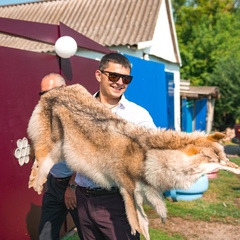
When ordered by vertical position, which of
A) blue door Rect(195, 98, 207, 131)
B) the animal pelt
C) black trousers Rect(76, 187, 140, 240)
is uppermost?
the animal pelt

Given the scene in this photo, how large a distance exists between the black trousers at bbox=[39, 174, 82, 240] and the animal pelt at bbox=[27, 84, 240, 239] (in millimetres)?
778

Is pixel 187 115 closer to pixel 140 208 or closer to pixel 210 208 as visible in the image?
pixel 210 208

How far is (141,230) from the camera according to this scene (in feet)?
6.78

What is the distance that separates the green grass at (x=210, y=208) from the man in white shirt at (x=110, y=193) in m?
2.29

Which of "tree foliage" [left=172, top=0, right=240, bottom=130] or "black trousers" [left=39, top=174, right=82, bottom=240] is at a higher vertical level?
"tree foliage" [left=172, top=0, right=240, bottom=130]

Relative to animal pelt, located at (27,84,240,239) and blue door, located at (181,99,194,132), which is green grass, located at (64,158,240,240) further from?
blue door, located at (181,99,194,132)

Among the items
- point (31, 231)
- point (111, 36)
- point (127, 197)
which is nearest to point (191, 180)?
point (127, 197)

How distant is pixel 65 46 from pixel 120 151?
239cm

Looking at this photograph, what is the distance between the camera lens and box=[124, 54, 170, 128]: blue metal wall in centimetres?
627

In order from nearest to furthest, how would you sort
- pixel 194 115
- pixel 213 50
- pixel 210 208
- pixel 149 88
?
pixel 210 208, pixel 149 88, pixel 194 115, pixel 213 50

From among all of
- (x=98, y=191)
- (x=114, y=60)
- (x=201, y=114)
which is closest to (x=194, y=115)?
(x=201, y=114)

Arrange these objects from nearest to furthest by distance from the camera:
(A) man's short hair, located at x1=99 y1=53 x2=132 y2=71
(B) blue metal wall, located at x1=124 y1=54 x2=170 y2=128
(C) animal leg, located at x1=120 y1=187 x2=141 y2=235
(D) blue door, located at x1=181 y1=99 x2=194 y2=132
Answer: (C) animal leg, located at x1=120 y1=187 x2=141 y2=235, (A) man's short hair, located at x1=99 y1=53 x2=132 y2=71, (B) blue metal wall, located at x1=124 y1=54 x2=170 y2=128, (D) blue door, located at x1=181 y1=99 x2=194 y2=132

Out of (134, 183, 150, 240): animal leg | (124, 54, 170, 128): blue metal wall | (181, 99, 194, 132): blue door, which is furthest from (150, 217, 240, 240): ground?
(181, 99, 194, 132): blue door

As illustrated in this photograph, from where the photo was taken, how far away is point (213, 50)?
70.6 ft
